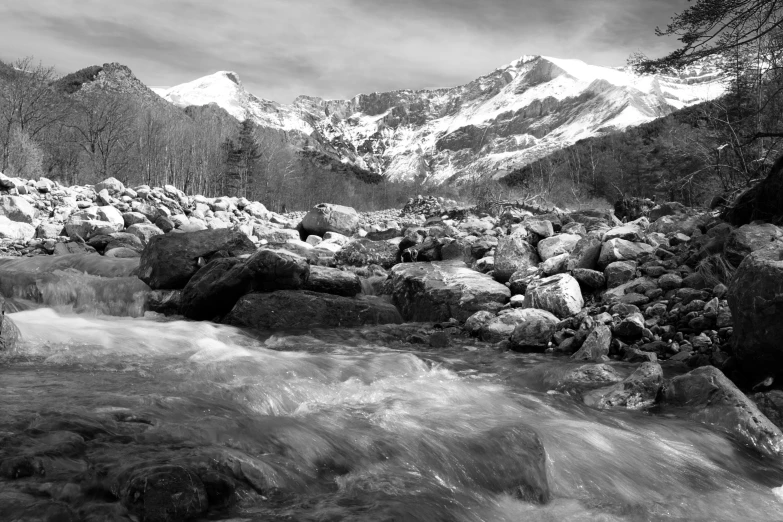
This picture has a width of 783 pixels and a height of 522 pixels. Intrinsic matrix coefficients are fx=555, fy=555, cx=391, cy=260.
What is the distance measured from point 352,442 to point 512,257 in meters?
6.78

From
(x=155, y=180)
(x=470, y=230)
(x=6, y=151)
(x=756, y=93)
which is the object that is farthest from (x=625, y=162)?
(x=6, y=151)

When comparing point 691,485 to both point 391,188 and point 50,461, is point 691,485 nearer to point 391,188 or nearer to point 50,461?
point 50,461

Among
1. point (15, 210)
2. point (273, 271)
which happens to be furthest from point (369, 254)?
point (15, 210)

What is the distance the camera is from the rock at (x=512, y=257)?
9.69 m

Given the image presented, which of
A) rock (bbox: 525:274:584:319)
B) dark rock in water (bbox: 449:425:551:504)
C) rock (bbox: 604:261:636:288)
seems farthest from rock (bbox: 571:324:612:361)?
dark rock in water (bbox: 449:425:551:504)

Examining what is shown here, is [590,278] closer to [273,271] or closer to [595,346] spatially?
[595,346]

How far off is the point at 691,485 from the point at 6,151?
3270cm

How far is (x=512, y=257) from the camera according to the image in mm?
9820

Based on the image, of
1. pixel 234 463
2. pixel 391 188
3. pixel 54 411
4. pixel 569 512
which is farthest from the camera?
pixel 391 188

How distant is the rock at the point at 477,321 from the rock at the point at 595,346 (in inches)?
60.7

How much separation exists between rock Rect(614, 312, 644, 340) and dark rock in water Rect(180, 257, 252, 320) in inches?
210

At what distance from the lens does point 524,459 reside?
3447 millimetres

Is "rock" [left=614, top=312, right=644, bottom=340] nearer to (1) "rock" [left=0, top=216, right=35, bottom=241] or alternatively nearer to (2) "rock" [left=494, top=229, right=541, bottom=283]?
(2) "rock" [left=494, top=229, right=541, bottom=283]

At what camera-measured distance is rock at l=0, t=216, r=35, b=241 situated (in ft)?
46.5
